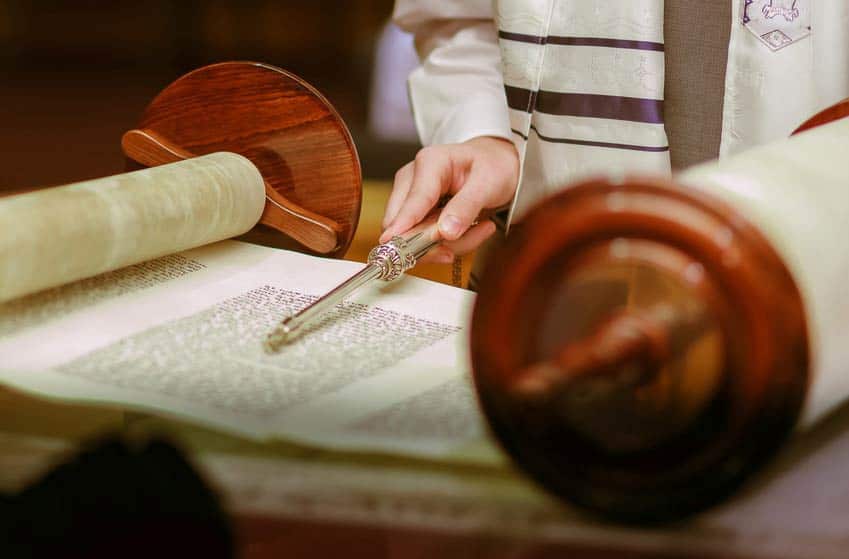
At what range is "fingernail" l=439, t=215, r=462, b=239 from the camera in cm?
76

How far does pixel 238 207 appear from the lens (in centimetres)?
72

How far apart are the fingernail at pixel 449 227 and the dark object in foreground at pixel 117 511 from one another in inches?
18.0

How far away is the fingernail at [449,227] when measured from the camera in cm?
76

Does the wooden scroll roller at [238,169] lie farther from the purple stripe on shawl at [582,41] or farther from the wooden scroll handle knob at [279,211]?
the purple stripe on shawl at [582,41]

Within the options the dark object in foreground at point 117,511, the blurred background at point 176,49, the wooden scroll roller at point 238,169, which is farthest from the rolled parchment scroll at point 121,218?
the blurred background at point 176,49

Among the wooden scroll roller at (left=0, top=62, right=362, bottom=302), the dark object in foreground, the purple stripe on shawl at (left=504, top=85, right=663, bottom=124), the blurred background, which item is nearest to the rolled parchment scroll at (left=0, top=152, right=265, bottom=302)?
the wooden scroll roller at (left=0, top=62, right=362, bottom=302)

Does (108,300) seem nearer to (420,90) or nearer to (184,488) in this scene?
(184,488)

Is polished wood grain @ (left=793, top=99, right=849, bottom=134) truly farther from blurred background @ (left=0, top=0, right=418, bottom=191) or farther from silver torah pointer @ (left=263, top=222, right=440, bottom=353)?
blurred background @ (left=0, top=0, right=418, bottom=191)

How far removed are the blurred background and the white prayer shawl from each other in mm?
2603

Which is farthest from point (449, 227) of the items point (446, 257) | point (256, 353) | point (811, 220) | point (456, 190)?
point (811, 220)

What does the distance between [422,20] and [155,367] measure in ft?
2.63

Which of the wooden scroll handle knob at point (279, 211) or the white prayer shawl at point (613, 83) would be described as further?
the white prayer shawl at point (613, 83)

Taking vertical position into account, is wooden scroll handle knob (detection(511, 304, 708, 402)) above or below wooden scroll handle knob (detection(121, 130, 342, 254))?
above

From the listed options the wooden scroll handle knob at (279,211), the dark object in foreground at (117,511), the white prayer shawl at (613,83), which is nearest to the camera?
the dark object in foreground at (117,511)
